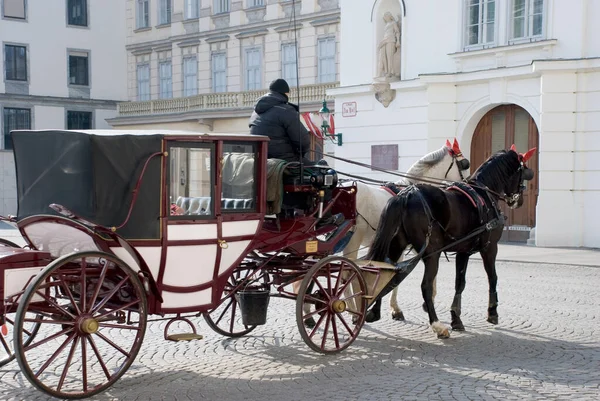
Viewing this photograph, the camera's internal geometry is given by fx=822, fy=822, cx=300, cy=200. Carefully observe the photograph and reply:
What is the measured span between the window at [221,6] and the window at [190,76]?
2276mm

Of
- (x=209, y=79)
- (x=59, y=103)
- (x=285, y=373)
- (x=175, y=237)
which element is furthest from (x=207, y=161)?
(x=59, y=103)

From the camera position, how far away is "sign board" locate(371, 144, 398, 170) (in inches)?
871

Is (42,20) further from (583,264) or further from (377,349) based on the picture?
(377,349)

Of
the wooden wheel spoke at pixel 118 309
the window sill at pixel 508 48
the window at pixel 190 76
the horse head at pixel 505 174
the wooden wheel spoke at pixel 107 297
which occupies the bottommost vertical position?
the wooden wheel spoke at pixel 118 309

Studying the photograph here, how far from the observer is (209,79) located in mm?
32375

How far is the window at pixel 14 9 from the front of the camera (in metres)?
35.2

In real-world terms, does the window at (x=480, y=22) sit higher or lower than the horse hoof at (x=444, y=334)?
higher

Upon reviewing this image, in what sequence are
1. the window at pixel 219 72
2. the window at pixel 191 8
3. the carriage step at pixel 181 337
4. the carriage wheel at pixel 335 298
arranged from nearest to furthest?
1. the carriage step at pixel 181 337
2. the carriage wheel at pixel 335 298
3. the window at pixel 219 72
4. the window at pixel 191 8

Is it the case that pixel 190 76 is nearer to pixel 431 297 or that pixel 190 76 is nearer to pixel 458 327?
pixel 458 327

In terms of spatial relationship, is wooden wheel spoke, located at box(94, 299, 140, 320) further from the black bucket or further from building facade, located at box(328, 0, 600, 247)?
building facade, located at box(328, 0, 600, 247)

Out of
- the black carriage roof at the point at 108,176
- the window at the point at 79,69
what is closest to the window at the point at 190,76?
the window at the point at 79,69

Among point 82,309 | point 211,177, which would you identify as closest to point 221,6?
point 211,177

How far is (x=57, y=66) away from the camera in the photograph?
118ft

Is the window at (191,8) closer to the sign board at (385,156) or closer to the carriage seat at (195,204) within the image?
the sign board at (385,156)
